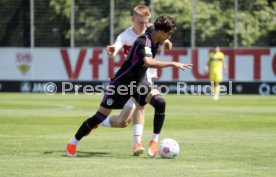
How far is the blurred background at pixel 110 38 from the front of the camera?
3841cm

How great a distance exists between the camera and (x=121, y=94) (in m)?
11.9

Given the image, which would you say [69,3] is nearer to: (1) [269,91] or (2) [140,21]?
(1) [269,91]

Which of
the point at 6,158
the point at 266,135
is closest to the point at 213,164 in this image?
the point at 6,158

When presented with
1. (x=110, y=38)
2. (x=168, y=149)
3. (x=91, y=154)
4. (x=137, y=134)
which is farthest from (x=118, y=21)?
(x=168, y=149)

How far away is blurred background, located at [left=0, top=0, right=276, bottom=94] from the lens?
38406mm

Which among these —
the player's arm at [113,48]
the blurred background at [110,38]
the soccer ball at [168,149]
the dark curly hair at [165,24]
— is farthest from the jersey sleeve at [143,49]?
the blurred background at [110,38]

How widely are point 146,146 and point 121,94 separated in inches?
78.0

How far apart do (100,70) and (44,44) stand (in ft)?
11.2

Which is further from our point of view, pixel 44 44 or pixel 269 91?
pixel 44 44

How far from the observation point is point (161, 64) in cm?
1141

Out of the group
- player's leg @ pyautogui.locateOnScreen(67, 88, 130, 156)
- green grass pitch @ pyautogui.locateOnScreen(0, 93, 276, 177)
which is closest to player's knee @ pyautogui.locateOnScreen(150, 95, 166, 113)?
player's leg @ pyautogui.locateOnScreen(67, 88, 130, 156)

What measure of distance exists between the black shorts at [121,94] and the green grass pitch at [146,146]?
2.56 feet

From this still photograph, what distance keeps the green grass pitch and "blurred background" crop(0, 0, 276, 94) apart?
47.9 feet

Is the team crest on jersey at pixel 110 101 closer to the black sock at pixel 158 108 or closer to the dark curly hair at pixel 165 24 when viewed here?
the black sock at pixel 158 108
